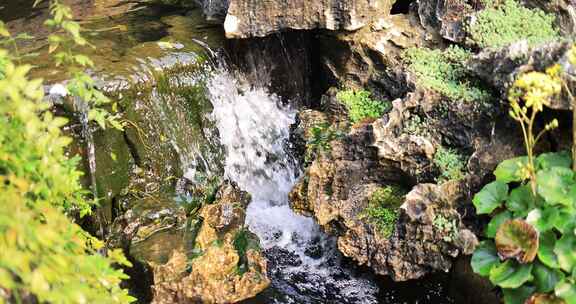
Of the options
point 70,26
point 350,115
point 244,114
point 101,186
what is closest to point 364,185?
point 350,115

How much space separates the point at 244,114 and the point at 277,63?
2.41ft

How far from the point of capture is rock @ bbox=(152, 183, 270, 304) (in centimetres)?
486

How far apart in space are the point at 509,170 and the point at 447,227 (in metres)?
0.62

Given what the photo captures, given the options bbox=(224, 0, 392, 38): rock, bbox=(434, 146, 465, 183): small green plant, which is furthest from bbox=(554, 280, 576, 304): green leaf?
bbox=(224, 0, 392, 38): rock

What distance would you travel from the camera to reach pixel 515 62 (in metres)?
4.52

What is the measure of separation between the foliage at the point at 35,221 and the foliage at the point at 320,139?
2507mm

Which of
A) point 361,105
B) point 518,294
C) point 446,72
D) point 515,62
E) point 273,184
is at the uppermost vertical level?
point 515,62

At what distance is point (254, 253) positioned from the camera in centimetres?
526

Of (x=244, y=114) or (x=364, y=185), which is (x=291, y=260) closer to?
(x=364, y=185)

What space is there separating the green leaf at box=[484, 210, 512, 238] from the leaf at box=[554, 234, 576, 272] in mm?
397

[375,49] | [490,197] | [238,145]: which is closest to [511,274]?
[490,197]

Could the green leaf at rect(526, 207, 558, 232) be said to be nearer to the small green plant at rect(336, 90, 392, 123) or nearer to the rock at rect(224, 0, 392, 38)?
the small green plant at rect(336, 90, 392, 123)

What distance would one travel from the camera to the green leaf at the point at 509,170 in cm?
420

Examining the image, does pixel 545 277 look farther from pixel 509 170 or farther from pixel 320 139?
pixel 320 139
